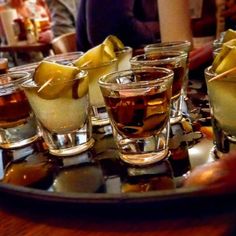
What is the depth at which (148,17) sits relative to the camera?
5.18 ft

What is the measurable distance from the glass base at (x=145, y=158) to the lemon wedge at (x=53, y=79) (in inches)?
5.2

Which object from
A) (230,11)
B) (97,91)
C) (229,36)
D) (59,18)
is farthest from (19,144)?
(59,18)

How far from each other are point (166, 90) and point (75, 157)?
16 cm

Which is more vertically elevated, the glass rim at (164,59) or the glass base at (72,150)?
the glass rim at (164,59)

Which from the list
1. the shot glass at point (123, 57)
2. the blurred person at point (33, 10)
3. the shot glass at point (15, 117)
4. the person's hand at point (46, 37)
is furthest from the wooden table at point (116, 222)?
the blurred person at point (33, 10)

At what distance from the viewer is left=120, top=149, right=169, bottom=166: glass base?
1.69ft

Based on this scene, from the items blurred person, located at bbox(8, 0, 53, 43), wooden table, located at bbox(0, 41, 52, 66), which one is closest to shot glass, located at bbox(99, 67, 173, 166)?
wooden table, located at bbox(0, 41, 52, 66)

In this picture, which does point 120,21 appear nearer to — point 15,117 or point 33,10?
point 15,117

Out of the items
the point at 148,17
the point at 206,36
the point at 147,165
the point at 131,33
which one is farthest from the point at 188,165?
the point at 148,17

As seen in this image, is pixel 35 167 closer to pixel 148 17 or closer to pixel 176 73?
pixel 176 73

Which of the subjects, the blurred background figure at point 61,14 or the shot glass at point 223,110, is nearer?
the shot glass at point 223,110

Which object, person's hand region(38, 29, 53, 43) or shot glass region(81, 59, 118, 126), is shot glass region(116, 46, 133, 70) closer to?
shot glass region(81, 59, 118, 126)

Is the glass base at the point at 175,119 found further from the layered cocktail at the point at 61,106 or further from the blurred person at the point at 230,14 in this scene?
the blurred person at the point at 230,14

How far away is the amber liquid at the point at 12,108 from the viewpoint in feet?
2.12
